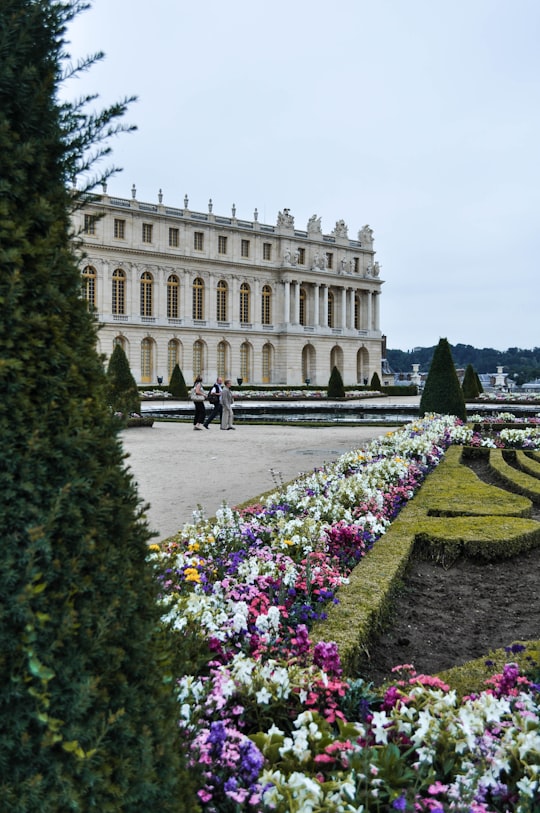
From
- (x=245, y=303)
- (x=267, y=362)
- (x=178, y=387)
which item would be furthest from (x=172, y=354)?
(x=178, y=387)

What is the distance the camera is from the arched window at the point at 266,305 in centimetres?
5100

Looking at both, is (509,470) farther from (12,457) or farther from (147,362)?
(147,362)

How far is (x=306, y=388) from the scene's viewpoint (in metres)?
41.9

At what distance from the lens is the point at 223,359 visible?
49031 mm

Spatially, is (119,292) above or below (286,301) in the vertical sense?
below

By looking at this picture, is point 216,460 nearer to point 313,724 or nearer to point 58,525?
point 313,724

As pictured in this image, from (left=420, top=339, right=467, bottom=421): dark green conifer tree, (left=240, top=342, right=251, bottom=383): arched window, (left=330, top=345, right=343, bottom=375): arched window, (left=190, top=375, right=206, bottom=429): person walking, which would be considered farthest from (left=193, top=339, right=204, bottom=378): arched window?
(left=420, top=339, right=467, bottom=421): dark green conifer tree

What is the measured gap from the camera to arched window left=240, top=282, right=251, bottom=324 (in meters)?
49.7

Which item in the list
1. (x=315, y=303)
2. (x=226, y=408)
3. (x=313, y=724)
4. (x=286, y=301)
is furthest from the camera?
(x=315, y=303)

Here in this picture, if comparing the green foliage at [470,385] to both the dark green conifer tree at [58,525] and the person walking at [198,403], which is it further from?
the dark green conifer tree at [58,525]

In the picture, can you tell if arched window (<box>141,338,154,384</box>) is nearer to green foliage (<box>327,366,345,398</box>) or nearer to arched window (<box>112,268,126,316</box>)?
arched window (<box>112,268,126,316</box>)

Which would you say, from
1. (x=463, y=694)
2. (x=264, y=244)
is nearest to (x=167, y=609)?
(x=463, y=694)

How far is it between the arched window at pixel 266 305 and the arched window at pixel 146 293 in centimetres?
992

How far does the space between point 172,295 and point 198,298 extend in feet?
7.82
